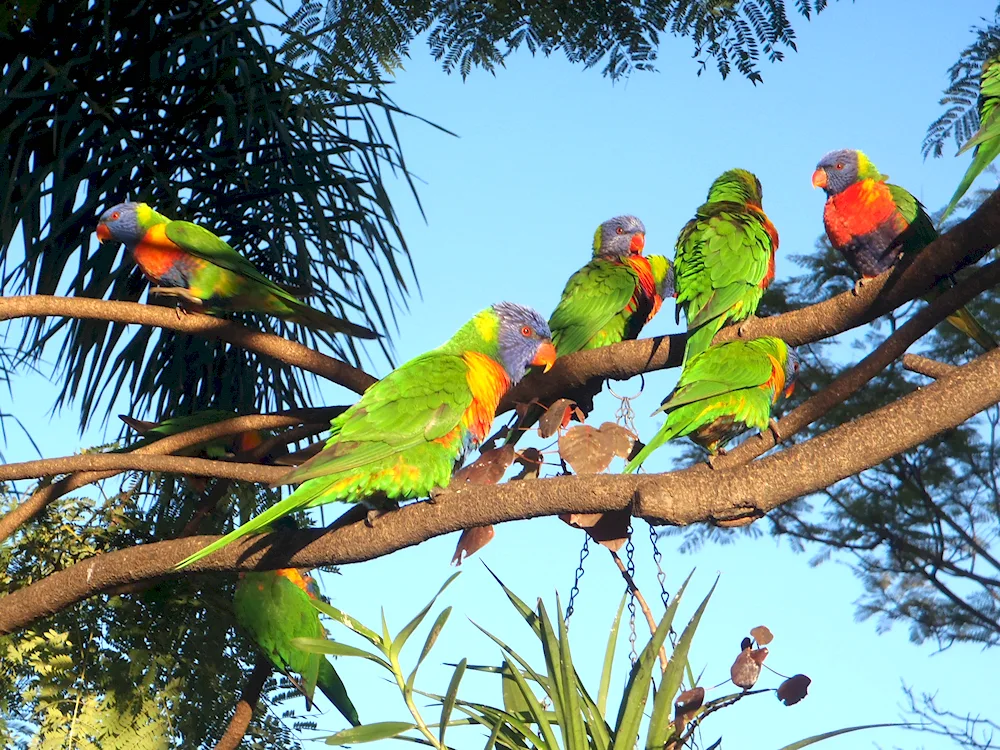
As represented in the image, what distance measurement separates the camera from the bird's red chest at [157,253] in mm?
3803

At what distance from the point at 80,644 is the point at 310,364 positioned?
1.28 m

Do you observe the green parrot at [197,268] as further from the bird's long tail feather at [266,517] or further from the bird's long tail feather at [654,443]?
the bird's long tail feather at [654,443]

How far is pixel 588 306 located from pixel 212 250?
4.65 ft

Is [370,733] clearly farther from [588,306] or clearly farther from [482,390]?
[588,306]

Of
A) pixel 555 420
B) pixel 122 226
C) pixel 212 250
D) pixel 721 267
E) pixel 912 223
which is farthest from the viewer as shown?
pixel 122 226

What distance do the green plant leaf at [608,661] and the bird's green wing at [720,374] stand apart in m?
0.57

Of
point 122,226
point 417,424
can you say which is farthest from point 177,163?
point 417,424

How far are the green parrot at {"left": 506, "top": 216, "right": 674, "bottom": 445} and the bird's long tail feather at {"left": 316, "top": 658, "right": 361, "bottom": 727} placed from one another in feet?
3.76

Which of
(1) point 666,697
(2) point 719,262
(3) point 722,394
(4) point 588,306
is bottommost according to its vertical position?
(1) point 666,697

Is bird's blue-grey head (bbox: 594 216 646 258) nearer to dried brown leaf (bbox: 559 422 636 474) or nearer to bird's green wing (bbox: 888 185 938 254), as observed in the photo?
bird's green wing (bbox: 888 185 938 254)

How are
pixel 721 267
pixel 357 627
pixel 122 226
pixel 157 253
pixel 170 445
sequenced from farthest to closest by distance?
1. pixel 122 226
2. pixel 157 253
3. pixel 170 445
4. pixel 721 267
5. pixel 357 627

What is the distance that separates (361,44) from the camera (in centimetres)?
399

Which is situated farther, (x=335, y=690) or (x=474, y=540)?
(x=335, y=690)

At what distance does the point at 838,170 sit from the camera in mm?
3719
